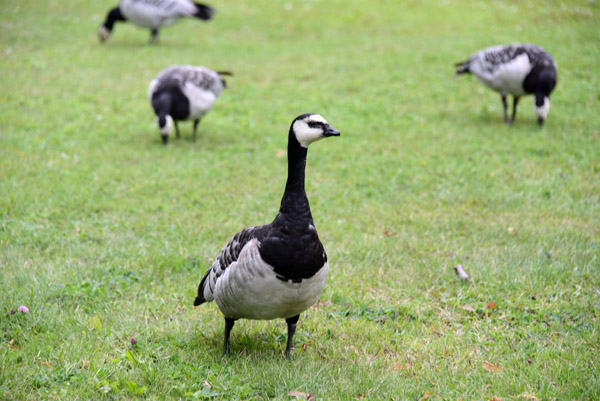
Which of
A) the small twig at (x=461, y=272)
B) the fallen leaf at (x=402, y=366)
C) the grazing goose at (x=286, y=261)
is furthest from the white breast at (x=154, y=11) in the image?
the fallen leaf at (x=402, y=366)

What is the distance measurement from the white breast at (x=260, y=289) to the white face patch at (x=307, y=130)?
0.83 m

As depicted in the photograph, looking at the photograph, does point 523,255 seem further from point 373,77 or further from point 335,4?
point 335,4

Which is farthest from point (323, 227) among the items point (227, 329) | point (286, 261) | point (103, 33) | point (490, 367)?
point (103, 33)

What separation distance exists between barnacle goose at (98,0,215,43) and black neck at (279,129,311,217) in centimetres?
1455

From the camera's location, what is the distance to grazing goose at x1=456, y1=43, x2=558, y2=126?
10570 mm

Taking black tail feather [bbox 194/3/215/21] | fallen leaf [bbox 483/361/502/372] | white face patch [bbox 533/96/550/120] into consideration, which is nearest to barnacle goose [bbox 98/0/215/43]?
black tail feather [bbox 194/3/215/21]

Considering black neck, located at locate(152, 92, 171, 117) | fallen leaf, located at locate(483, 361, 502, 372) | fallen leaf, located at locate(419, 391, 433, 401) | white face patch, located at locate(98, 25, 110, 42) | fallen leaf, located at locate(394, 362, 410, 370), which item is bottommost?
white face patch, located at locate(98, 25, 110, 42)

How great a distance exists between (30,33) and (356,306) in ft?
52.8

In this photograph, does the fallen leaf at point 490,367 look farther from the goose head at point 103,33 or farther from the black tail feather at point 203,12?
the goose head at point 103,33

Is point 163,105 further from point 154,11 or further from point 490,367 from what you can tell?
point 154,11

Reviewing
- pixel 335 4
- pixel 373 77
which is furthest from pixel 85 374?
pixel 335 4

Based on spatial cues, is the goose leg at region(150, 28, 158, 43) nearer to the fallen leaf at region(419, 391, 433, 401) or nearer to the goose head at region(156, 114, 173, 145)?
the goose head at region(156, 114, 173, 145)

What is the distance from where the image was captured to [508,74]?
35.2 feet

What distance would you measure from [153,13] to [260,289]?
594 inches
